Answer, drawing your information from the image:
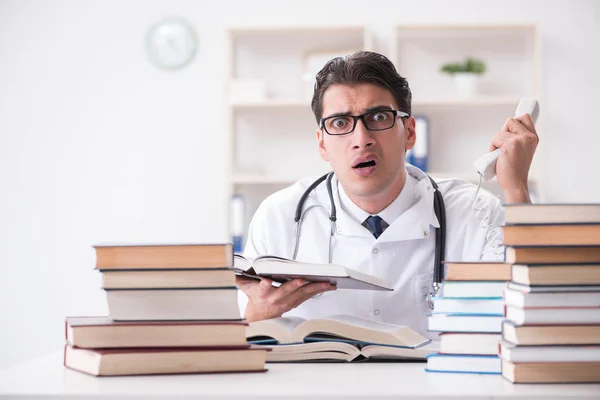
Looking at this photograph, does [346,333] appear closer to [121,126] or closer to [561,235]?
[561,235]

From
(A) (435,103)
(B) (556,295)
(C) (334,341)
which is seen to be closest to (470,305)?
(B) (556,295)

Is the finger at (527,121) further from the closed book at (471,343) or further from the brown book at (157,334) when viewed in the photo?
the brown book at (157,334)

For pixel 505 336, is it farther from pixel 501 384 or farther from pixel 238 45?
pixel 238 45

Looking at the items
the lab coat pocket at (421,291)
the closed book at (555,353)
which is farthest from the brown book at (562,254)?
the lab coat pocket at (421,291)

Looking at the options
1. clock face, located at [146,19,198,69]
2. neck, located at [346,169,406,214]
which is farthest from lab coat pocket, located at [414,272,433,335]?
clock face, located at [146,19,198,69]

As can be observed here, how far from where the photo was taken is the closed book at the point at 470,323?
3.73 ft

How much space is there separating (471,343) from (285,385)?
0.29 m

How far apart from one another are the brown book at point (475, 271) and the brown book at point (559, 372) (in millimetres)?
166

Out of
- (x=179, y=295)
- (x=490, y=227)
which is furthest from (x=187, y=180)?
(x=179, y=295)

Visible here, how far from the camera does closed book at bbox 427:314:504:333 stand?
44.8 inches

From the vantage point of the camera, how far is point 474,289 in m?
1.17

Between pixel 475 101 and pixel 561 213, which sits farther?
pixel 475 101

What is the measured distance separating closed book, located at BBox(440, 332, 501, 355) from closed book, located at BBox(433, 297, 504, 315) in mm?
35

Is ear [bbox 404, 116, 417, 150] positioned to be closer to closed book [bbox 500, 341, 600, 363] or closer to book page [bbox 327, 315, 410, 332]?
book page [bbox 327, 315, 410, 332]
